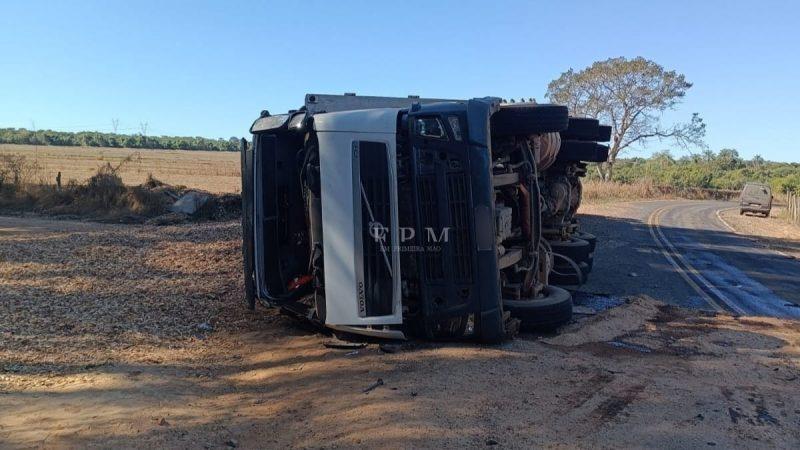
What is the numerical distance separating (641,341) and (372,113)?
3903mm

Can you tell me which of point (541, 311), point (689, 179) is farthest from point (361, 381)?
point (689, 179)

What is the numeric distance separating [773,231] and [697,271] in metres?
16.4

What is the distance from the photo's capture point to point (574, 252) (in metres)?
10.8

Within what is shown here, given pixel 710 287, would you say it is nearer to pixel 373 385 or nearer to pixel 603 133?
pixel 603 133

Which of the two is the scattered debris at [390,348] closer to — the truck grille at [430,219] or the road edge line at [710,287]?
the truck grille at [430,219]

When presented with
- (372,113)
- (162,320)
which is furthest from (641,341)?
(162,320)

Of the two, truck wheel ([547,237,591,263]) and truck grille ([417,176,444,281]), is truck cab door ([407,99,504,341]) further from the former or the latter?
truck wheel ([547,237,591,263])

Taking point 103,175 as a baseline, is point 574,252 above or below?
below

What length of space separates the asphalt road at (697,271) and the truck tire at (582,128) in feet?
8.44

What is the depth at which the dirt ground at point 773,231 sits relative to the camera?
1981 centimetres

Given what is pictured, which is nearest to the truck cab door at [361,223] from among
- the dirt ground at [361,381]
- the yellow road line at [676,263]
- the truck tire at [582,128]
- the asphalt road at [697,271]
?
the dirt ground at [361,381]

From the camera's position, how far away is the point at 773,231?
26172 mm

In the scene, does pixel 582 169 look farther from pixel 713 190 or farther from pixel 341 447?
pixel 713 190

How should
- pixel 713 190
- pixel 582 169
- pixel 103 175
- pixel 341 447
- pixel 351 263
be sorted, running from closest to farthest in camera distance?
pixel 341 447, pixel 351 263, pixel 582 169, pixel 103 175, pixel 713 190
